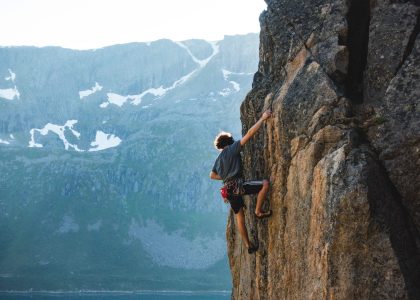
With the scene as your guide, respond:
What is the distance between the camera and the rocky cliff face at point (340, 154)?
14539 mm

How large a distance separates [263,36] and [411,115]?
8256mm

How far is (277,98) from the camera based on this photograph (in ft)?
62.3

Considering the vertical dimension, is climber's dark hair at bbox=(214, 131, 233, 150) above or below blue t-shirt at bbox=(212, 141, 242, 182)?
above

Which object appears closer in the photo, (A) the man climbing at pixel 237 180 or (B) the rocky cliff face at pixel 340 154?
(B) the rocky cliff face at pixel 340 154

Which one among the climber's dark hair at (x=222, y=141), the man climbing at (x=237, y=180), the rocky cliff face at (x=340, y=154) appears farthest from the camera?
the climber's dark hair at (x=222, y=141)

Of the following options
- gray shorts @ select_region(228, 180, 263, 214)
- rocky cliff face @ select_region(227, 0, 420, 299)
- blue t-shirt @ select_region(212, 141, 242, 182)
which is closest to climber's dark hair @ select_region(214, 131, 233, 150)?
blue t-shirt @ select_region(212, 141, 242, 182)

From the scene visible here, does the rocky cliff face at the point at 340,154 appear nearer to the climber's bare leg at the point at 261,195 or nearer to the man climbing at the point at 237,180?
the climber's bare leg at the point at 261,195

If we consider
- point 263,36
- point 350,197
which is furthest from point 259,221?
point 263,36

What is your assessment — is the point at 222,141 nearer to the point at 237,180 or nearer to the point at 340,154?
the point at 237,180

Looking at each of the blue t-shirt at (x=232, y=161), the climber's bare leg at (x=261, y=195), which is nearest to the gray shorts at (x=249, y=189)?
the climber's bare leg at (x=261, y=195)

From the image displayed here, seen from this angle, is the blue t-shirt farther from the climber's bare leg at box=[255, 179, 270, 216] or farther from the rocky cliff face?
the rocky cliff face

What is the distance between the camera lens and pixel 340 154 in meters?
15.4

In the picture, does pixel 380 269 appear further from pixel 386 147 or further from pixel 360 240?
pixel 386 147

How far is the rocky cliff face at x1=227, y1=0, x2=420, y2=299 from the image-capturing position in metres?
14.5
